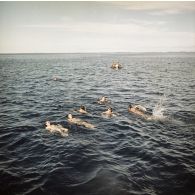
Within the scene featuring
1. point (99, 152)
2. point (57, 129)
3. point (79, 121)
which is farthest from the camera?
point (79, 121)

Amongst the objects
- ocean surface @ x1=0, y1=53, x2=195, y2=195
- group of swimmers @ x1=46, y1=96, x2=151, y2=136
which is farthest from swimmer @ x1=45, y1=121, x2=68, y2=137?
ocean surface @ x1=0, y1=53, x2=195, y2=195

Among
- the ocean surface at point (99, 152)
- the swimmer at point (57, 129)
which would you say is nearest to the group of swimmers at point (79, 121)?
the swimmer at point (57, 129)

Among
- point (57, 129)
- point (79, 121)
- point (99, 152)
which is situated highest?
point (79, 121)

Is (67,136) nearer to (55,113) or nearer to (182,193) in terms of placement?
(55,113)

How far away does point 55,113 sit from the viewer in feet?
65.0

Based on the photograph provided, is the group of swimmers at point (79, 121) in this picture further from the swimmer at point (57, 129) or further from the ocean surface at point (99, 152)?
the ocean surface at point (99, 152)

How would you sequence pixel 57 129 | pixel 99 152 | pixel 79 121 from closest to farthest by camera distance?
1. pixel 99 152
2. pixel 57 129
3. pixel 79 121

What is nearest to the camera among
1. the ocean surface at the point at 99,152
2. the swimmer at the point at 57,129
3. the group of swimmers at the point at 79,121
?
the ocean surface at the point at 99,152

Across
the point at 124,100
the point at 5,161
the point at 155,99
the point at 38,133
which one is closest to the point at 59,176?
the point at 5,161

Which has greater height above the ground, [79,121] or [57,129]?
[79,121]

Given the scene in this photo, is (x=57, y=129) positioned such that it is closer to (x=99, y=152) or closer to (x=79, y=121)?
(x=79, y=121)

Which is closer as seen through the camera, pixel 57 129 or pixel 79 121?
pixel 57 129

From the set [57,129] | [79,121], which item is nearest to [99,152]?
[57,129]

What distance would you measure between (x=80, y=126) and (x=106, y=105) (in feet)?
21.5
